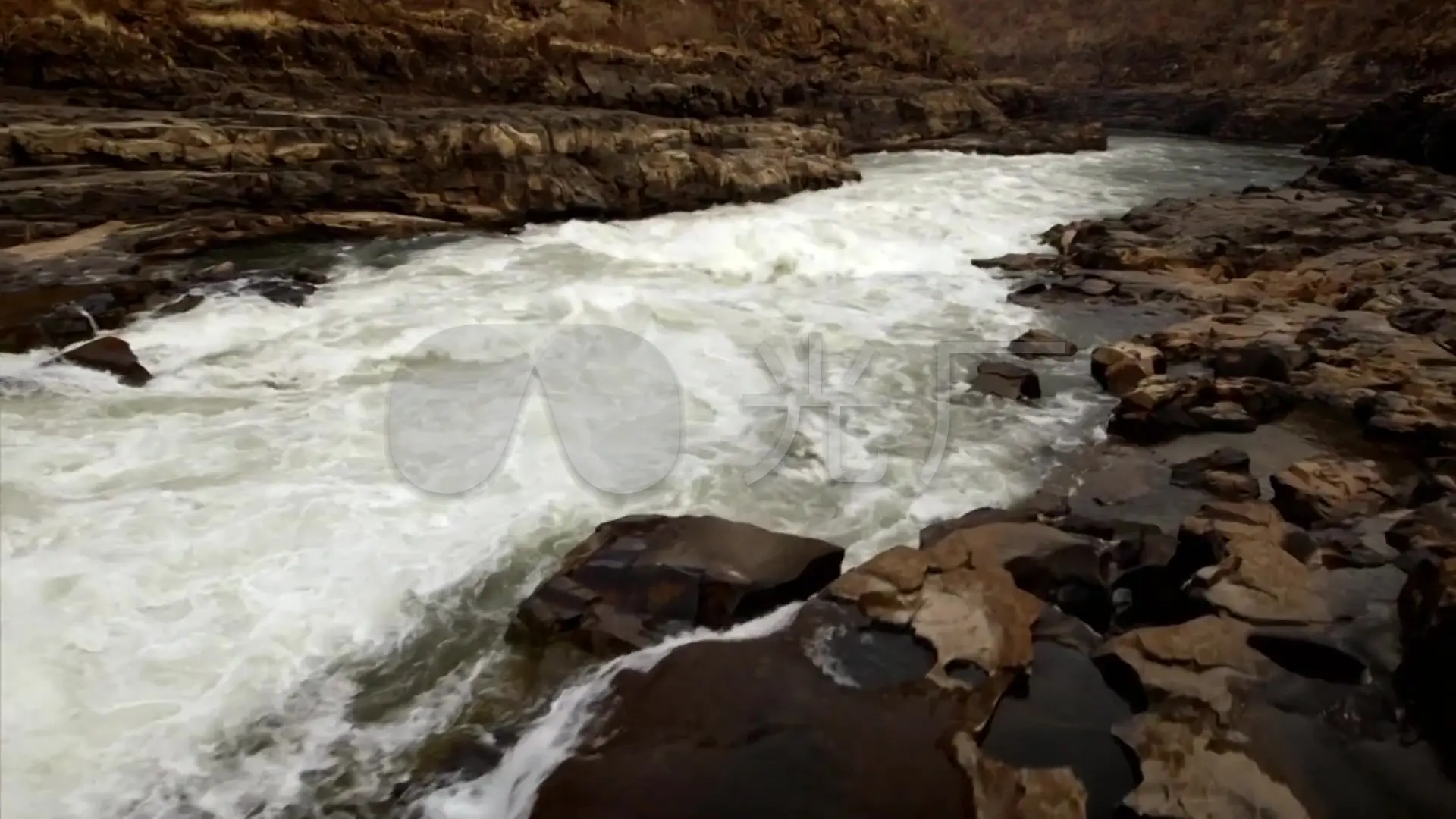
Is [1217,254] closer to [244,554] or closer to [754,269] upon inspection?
[754,269]

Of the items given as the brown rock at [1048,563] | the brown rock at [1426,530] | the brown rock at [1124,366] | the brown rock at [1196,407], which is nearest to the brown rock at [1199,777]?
the brown rock at [1048,563]

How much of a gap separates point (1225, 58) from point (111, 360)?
50.4 metres

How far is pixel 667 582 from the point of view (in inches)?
172

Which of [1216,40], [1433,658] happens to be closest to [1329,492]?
[1433,658]

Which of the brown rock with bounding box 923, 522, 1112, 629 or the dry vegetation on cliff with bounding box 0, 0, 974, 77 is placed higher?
the dry vegetation on cliff with bounding box 0, 0, 974, 77

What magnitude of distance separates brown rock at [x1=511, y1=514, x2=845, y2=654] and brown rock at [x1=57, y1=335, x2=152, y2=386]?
4.34 m

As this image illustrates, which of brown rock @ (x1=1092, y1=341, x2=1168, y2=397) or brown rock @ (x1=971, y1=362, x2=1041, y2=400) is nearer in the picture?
brown rock @ (x1=971, y1=362, x2=1041, y2=400)

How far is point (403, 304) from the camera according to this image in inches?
364

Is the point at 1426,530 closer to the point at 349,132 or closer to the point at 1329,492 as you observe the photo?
the point at 1329,492

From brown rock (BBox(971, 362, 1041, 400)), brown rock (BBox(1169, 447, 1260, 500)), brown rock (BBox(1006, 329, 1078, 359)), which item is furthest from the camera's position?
brown rock (BBox(1006, 329, 1078, 359))

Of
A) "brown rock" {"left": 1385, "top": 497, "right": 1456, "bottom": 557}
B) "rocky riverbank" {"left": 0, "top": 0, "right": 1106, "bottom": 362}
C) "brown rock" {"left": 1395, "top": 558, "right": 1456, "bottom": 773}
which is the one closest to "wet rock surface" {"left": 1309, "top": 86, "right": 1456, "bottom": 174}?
"rocky riverbank" {"left": 0, "top": 0, "right": 1106, "bottom": 362}

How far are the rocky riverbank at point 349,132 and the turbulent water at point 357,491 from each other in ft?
5.96

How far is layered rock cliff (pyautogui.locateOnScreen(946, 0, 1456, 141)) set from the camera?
115ft

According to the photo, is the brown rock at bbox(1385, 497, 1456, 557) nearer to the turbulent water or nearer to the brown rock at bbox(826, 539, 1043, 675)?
the turbulent water
